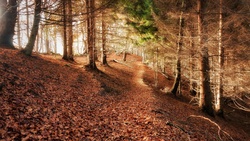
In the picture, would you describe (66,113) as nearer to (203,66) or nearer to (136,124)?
(136,124)

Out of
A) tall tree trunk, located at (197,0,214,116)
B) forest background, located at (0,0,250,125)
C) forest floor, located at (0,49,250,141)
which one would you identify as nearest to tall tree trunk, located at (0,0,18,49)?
forest background, located at (0,0,250,125)

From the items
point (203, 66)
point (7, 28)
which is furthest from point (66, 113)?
point (203, 66)

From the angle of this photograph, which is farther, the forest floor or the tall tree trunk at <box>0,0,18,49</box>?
the tall tree trunk at <box>0,0,18,49</box>

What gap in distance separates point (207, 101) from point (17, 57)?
35.9ft

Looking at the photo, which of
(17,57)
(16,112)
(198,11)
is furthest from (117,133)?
(198,11)

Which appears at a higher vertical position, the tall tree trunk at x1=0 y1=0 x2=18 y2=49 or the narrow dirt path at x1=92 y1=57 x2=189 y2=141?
the tall tree trunk at x1=0 y1=0 x2=18 y2=49

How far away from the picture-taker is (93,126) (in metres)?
6.13

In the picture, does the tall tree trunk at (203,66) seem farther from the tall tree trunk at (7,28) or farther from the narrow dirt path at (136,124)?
the tall tree trunk at (7,28)

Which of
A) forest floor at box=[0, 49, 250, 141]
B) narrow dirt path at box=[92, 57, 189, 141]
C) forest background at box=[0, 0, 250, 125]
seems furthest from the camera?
forest background at box=[0, 0, 250, 125]

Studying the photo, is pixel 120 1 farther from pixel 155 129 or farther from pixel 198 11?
pixel 155 129

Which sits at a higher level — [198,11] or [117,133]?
[198,11]

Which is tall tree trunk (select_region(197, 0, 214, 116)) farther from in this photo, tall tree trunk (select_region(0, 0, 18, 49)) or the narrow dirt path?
tall tree trunk (select_region(0, 0, 18, 49))

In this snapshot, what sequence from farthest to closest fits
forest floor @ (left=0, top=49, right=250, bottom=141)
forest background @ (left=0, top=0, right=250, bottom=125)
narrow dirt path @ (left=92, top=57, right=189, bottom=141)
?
forest background @ (left=0, top=0, right=250, bottom=125)
narrow dirt path @ (left=92, top=57, right=189, bottom=141)
forest floor @ (left=0, top=49, right=250, bottom=141)

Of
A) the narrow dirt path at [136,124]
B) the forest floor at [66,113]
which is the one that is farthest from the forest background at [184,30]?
the narrow dirt path at [136,124]
